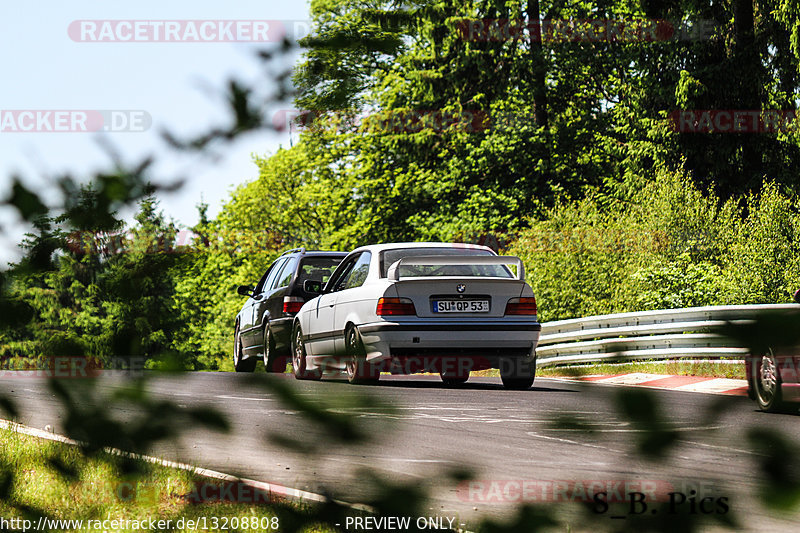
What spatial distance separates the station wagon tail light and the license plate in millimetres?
263

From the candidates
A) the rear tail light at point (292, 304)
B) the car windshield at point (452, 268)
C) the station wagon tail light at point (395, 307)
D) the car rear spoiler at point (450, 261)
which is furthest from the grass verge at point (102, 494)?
the rear tail light at point (292, 304)

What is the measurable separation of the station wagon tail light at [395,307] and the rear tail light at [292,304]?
3.44m

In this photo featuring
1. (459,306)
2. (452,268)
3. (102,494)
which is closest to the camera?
(102,494)

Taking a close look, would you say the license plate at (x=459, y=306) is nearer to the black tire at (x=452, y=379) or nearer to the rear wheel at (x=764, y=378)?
the black tire at (x=452, y=379)

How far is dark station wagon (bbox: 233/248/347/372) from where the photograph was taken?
15664 millimetres

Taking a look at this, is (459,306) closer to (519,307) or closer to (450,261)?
(450,261)

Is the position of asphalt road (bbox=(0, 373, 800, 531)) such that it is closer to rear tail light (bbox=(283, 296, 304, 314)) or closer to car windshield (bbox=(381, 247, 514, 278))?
car windshield (bbox=(381, 247, 514, 278))

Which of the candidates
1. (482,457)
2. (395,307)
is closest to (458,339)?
(395,307)

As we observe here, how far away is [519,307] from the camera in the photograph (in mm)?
12648

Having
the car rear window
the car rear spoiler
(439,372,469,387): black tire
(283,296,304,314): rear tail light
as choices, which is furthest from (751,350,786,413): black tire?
the car rear window

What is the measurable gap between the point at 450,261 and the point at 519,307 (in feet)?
3.51

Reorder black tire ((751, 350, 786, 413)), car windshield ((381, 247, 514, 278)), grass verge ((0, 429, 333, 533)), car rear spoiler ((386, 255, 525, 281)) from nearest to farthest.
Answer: black tire ((751, 350, 786, 413)), grass verge ((0, 429, 333, 533)), car rear spoiler ((386, 255, 525, 281)), car windshield ((381, 247, 514, 278))

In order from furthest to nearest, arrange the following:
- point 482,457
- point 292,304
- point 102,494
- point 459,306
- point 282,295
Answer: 1. point 282,295
2. point 292,304
3. point 459,306
4. point 102,494
5. point 482,457

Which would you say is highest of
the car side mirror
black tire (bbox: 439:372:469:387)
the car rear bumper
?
the car side mirror
